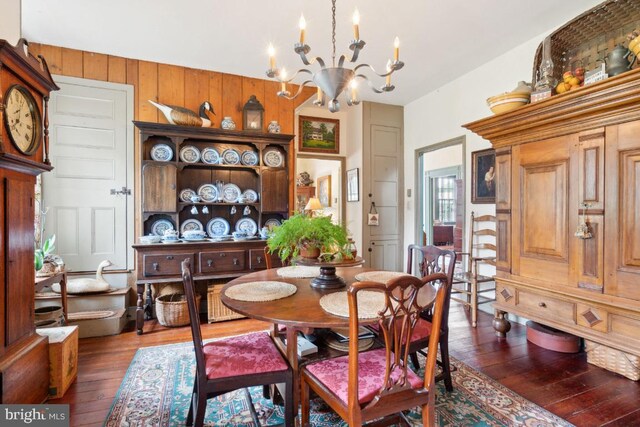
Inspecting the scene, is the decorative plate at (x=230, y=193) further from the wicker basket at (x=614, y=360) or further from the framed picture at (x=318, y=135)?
the wicker basket at (x=614, y=360)

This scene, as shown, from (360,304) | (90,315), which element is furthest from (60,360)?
(360,304)

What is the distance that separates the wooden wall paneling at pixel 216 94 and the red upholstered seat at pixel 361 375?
10.8ft

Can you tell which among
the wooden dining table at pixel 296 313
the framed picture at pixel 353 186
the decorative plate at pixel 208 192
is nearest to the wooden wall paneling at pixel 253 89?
the decorative plate at pixel 208 192

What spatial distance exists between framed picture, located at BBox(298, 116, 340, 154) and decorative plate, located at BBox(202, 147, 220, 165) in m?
1.69

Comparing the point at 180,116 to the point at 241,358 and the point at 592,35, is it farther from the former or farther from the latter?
the point at 592,35

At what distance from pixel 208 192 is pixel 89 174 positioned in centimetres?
120

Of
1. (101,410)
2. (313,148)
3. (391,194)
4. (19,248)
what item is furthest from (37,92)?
(391,194)

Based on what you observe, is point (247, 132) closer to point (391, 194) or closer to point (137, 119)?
point (137, 119)

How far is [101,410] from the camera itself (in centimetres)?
189

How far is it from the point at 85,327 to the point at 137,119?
2188 millimetres

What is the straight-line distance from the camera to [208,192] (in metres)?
3.81

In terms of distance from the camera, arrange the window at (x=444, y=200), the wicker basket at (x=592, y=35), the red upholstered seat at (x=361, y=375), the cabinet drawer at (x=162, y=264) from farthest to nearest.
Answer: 1. the window at (x=444, y=200)
2. the cabinet drawer at (x=162, y=264)
3. the wicker basket at (x=592, y=35)
4. the red upholstered seat at (x=361, y=375)

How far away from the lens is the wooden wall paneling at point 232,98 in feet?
13.1

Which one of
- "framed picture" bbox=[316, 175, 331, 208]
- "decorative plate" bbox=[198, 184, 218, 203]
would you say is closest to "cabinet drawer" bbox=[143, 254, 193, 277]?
"decorative plate" bbox=[198, 184, 218, 203]
